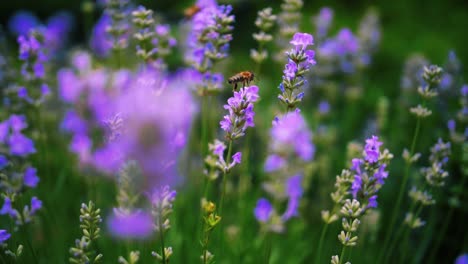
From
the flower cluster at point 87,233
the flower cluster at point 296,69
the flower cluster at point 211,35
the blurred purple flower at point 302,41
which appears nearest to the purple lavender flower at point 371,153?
the flower cluster at point 296,69

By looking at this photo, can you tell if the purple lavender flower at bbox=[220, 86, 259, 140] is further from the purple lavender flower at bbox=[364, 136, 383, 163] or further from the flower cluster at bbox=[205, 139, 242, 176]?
the purple lavender flower at bbox=[364, 136, 383, 163]

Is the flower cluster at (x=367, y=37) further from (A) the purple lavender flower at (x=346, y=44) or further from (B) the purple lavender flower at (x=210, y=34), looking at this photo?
(B) the purple lavender flower at (x=210, y=34)

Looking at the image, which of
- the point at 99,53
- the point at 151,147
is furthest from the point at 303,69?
the point at 99,53

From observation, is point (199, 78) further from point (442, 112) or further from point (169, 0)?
point (169, 0)

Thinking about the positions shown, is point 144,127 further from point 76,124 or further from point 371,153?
point 76,124

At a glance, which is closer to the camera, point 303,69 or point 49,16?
point 303,69

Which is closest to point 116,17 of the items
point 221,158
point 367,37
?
point 221,158
